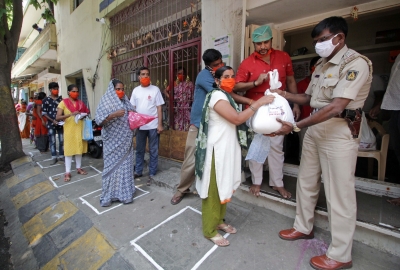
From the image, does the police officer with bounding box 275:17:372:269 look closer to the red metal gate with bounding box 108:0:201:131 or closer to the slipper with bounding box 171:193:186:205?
the slipper with bounding box 171:193:186:205

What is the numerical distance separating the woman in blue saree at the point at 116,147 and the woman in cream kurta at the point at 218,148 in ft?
4.53

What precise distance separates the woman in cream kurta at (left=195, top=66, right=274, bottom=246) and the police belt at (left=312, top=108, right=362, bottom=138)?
0.80 metres

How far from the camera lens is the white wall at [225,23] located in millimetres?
3082

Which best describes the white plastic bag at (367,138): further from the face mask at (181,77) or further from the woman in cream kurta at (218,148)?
the face mask at (181,77)

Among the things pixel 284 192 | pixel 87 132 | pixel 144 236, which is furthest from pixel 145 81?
pixel 284 192

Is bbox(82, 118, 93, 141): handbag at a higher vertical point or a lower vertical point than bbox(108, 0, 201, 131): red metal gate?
lower

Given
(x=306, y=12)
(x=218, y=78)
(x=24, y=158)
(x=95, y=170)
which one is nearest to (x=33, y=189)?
(x=95, y=170)

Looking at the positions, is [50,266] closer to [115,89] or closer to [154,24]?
[115,89]

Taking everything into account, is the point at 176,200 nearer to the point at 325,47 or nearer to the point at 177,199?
the point at 177,199

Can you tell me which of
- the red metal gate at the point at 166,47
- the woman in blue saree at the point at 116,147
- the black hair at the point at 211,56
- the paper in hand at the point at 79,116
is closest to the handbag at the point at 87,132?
the paper in hand at the point at 79,116

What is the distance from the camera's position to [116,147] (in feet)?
9.62

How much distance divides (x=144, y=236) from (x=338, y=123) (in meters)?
2.07

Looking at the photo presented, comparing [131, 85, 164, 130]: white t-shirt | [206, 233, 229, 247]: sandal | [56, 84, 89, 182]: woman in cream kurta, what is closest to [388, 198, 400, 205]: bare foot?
[206, 233, 229, 247]: sandal

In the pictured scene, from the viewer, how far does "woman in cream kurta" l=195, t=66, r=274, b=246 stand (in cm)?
193
